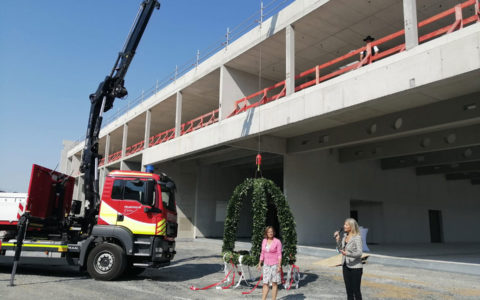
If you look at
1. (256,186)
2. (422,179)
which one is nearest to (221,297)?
(256,186)

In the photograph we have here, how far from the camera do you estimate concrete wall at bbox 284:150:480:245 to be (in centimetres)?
1894

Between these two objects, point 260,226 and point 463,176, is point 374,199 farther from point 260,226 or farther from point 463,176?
point 260,226

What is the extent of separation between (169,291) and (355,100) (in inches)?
306

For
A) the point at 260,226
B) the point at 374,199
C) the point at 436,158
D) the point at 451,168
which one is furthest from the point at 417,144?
the point at 260,226

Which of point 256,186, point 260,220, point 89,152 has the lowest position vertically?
point 260,220

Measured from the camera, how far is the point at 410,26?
10266 millimetres

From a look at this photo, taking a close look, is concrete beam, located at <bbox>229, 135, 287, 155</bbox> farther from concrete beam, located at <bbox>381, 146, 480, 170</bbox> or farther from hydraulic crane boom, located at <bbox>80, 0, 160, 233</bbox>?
concrete beam, located at <bbox>381, 146, 480, 170</bbox>

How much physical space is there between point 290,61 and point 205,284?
9398 mm

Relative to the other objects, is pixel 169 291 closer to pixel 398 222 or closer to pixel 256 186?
pixel 256 186

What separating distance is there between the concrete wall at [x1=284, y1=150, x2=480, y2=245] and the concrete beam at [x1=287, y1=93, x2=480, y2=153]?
2.21 m

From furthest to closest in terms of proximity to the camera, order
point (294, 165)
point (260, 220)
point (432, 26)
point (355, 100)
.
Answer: point (294, 165) < point (432, 26) < point (355, 100) < point (260, 220)

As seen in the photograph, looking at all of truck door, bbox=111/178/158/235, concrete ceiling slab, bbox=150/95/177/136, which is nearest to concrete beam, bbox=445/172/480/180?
concrete ceiling slab, bbox=150/95/177/136

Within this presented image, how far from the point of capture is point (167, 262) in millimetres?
9492

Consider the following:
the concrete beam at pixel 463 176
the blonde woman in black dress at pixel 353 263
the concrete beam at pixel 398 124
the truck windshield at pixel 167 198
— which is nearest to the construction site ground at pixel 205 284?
the truck windshield at pixel 167 198
